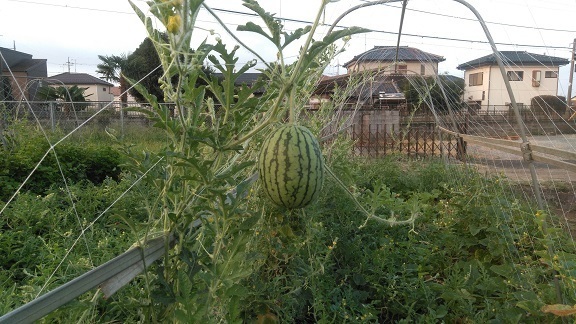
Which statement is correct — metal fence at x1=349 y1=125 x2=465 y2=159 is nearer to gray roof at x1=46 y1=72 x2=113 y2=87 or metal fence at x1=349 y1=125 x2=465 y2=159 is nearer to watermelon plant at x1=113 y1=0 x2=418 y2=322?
watermelon plant at x1=113 y1=0 x2=418 y2=322

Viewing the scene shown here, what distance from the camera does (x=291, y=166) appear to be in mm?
1135

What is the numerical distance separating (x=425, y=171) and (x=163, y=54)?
4.55 meters

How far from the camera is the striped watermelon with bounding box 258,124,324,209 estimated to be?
1136 mm

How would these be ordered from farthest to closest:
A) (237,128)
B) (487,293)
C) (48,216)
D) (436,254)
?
(48,216) < (436,254) < (487,293) < (237,128)

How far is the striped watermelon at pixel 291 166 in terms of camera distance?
1136mm

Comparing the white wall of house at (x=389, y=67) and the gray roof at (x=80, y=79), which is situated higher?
the gray roof at (x=80, y=79)

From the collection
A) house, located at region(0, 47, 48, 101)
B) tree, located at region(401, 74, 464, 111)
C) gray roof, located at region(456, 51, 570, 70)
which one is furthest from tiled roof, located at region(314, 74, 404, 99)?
house, located at region(0, 47, 48, 101)

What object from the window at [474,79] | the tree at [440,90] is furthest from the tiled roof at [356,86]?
the window at [474,79]

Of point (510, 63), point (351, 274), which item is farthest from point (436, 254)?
point (510, 63)

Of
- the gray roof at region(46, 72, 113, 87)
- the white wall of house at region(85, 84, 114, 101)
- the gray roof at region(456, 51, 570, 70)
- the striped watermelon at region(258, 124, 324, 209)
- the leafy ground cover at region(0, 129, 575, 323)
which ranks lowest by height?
the leafy ground cover at region(0, 129, 575, 323)

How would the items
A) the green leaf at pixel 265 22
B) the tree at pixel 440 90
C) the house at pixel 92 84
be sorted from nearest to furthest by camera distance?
the green leaf at pixel 265 22
the tree at pixel 440 90
the house at pixel 92 84

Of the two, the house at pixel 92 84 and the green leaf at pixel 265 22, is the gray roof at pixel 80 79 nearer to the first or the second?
the house at pixel 92 84

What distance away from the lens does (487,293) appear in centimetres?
263

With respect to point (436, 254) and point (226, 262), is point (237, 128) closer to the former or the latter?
point (226, 262)
